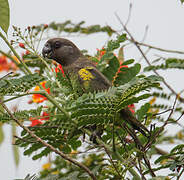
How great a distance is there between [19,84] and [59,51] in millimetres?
968

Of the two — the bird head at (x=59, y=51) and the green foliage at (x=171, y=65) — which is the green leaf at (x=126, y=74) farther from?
the bird head at (x=59, y=51)

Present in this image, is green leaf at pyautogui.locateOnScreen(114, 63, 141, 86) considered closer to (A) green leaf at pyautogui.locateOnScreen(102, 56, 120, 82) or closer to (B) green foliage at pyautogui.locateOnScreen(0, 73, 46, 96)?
(A) green leaf at pyautogui.locateOnScreen(102, 56, 120, 82)

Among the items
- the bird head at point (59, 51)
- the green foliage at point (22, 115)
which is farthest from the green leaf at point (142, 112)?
the bird head at point (59, 51)

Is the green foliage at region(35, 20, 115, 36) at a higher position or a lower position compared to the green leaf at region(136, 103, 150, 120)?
higher

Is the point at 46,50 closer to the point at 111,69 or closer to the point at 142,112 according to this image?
the point at 111,69

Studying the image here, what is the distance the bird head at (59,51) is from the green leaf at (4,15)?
876mm

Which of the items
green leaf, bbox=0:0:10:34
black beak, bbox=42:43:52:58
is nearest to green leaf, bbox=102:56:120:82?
green leaf, bbox=0:0:10:34

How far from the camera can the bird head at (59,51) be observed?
1.95 meters

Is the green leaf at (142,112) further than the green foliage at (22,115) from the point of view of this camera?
Yes

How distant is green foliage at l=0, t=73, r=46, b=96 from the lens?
39.0 inches

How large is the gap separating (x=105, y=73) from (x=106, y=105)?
0.51 meters

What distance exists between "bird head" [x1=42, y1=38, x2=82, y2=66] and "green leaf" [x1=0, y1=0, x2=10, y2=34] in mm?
876

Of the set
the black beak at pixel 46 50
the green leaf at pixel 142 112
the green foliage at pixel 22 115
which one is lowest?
the green leaf at pixel 142 112

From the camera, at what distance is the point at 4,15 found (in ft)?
3.41
